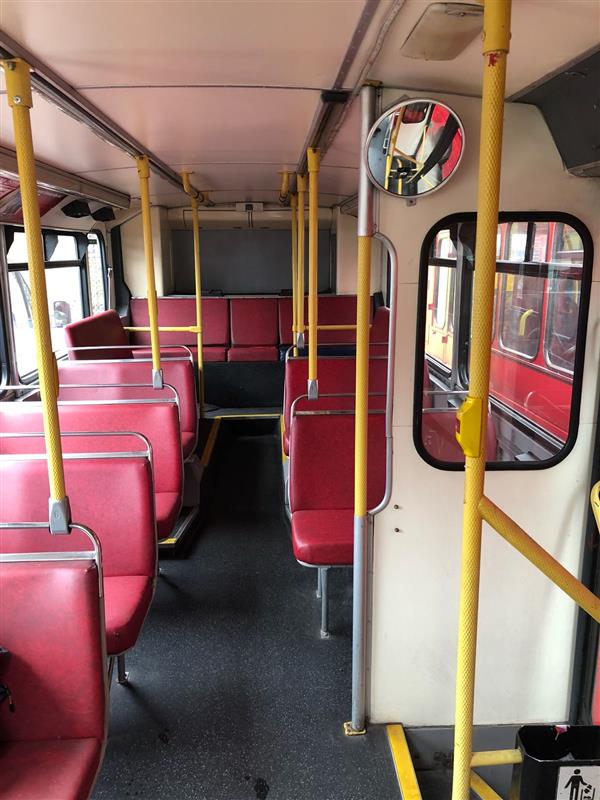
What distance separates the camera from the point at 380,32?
1577 millimetres

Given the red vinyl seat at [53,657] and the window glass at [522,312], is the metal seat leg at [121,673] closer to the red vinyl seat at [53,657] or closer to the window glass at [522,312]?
the red vinyl seat at [53,657]

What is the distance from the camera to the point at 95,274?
→ 24.3ft

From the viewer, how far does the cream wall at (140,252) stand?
7.73m

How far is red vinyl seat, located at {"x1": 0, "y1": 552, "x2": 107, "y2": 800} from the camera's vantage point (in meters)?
1.82

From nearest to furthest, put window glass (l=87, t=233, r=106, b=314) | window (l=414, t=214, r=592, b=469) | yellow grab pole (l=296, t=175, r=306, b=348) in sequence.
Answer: window (l=414, t=214, r=592, b=469) → yellow grab pole (l=296, t=175, r=306, b=348) → window glass (l=87, t=233, r=106, b=314)

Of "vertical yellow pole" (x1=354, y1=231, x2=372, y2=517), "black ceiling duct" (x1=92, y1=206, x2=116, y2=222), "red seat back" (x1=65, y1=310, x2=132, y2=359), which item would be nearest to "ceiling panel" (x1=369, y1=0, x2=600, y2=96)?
"vertical yellow pole" (x1=354, y1=231, x2=372, y2=517)

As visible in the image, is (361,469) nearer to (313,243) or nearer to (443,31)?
(443,31)

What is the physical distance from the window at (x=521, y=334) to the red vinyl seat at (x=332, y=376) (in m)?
1.23

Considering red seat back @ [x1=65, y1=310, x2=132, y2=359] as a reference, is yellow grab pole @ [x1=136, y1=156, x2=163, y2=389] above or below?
above

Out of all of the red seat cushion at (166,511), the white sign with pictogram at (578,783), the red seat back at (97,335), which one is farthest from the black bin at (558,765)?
the red seat back at (97,335)

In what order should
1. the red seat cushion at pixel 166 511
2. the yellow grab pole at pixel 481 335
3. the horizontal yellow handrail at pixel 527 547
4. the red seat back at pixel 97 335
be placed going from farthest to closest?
the red seat back at pixel 97 335 → the red seat cushion at pixel 166 511 → the horizontal yellow handrail at pixel 527 547 → the yellow grab pole at pixel 481 335

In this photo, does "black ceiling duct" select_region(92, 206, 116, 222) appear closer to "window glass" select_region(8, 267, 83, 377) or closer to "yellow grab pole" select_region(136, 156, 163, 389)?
"window glass" select_region(8, 267, 83, 377)

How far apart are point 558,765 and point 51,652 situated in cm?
140

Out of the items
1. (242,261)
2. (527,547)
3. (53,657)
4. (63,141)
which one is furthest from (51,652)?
(242,261)
